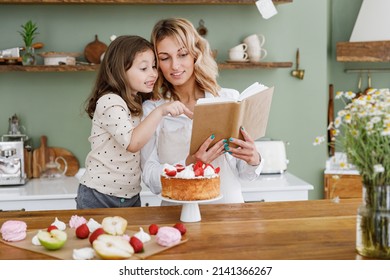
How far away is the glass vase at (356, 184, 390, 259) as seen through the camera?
1.46 metres

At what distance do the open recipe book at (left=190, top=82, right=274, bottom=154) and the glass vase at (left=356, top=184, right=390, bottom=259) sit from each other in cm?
60

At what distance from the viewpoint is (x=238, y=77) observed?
12.4 feet

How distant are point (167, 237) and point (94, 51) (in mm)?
2260

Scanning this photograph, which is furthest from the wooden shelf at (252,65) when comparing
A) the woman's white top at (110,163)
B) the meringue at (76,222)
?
the meringue at (76,222)

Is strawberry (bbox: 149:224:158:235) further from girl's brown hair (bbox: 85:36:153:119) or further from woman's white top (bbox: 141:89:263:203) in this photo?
girl's brown hair (bbox: 85:36:153:119)

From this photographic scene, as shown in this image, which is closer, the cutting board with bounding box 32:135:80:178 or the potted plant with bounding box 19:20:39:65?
the potted plant with bounding box 19:20:39:65

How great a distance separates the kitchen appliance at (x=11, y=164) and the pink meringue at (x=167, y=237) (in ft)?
6.77

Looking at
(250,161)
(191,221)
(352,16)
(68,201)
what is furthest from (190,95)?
(352,16)

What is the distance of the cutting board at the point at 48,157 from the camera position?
3643mm

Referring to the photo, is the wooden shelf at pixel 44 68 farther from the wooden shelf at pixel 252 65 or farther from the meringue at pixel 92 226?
the meringue at pixel 92 226

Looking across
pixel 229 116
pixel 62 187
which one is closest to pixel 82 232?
pixel 229 116

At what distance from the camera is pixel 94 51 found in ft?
11.8

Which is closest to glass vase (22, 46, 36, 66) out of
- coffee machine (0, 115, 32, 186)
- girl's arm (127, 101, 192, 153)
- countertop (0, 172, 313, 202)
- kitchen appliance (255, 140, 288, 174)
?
coffee machine (0, 115, 32, 186)

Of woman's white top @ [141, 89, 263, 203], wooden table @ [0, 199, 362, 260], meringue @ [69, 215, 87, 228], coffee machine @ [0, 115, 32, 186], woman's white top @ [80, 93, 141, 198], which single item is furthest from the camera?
coffee machine @ [0, 115, 32, 186]
